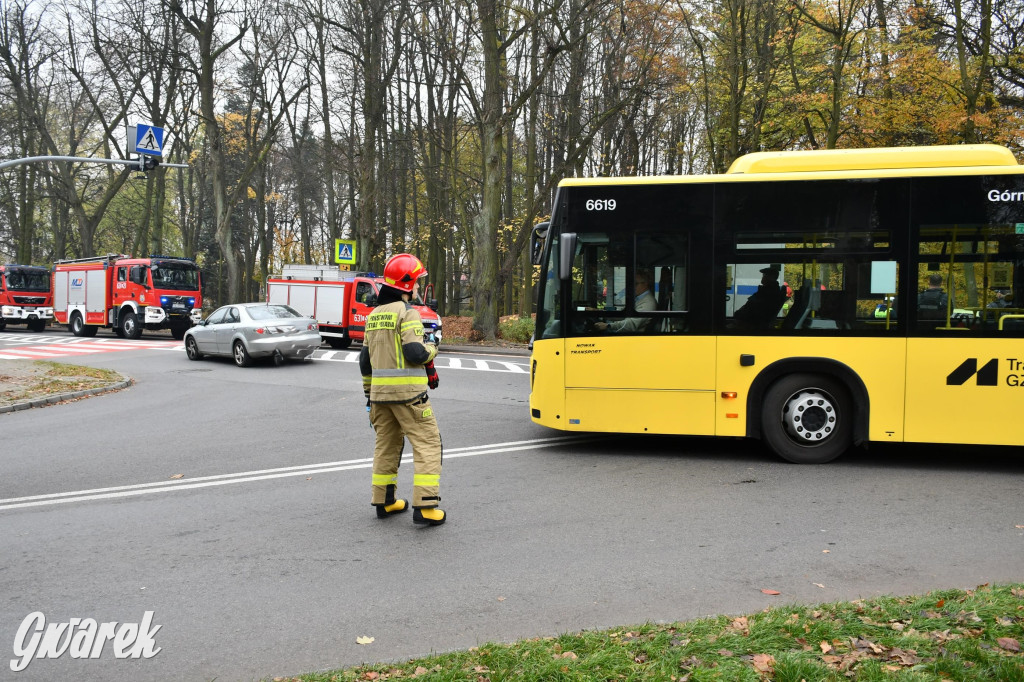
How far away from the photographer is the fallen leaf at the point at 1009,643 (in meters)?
3.52

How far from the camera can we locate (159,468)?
27.8 feet

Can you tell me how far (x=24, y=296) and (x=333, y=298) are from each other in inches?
752

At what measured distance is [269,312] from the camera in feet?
64.2

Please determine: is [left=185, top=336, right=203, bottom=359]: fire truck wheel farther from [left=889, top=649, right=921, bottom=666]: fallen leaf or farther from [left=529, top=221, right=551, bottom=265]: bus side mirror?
[left=889, top=649, right=921, bottom=666]: fallen leaf

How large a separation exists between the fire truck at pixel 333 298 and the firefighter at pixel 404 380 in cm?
1831

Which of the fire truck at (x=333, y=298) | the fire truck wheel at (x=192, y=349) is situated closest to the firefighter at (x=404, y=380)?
the fire truck wheel at (x=192, y=349)

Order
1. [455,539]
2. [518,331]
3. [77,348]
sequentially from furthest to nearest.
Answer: [518,331] < [77,348] < [455,539]

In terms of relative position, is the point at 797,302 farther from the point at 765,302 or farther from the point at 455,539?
the point at 455,539

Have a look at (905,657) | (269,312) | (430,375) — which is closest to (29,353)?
(269,312)

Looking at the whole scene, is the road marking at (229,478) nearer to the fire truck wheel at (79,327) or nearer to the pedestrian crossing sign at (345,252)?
the pedestrian crossing sign at (345,252)

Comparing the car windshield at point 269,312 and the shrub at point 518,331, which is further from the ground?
the car windshield at point 269,312

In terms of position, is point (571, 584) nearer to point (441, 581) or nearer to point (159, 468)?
point (441, 581)

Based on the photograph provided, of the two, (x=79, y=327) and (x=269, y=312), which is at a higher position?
(x=269, y=312)

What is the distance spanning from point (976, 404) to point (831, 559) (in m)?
3.60
